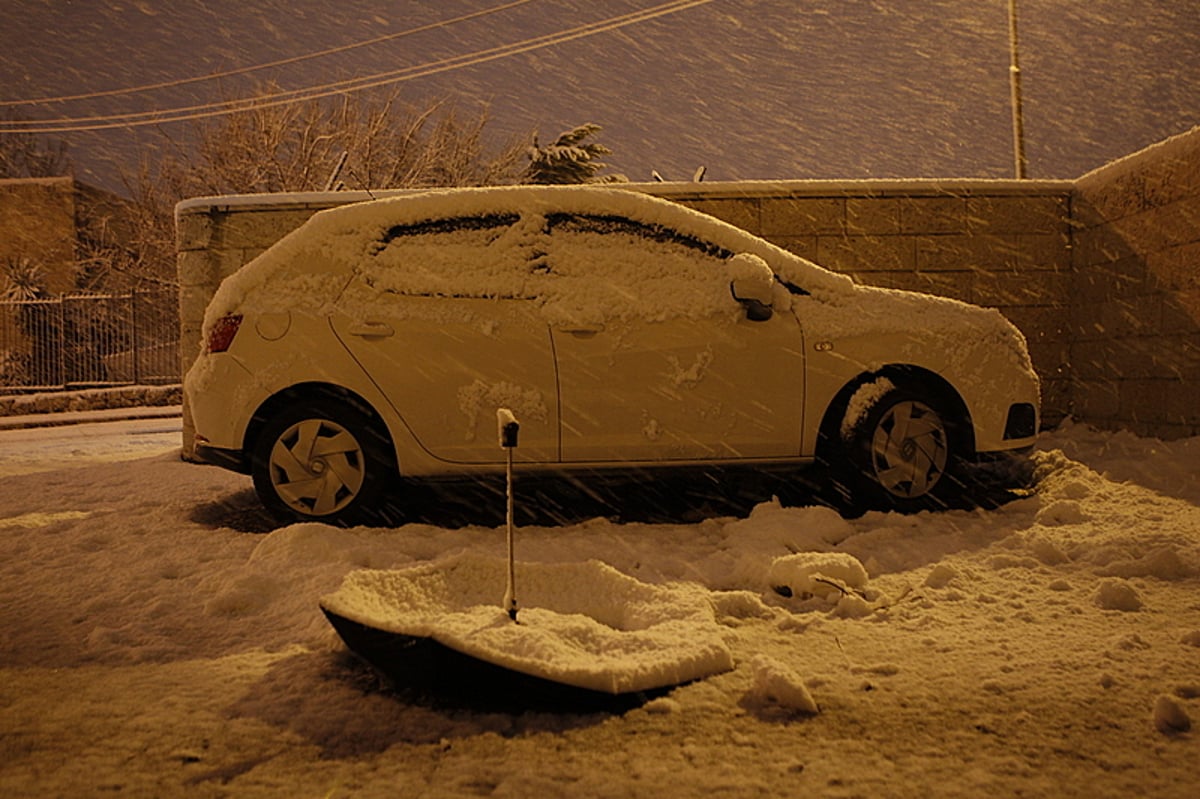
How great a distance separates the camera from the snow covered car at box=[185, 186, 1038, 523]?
456 cm

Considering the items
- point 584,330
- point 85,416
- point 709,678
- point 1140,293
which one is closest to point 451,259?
point 584,330

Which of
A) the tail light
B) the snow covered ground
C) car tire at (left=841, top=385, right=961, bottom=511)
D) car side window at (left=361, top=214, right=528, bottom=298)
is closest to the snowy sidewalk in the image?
the snow covered ground

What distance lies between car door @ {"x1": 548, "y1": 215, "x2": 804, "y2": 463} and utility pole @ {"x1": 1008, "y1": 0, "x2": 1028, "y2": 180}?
15124 millimetres

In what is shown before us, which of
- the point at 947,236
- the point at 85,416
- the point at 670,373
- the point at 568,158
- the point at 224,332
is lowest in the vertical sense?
the point at 85,416

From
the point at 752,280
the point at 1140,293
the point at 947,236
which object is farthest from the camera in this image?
the point at 947,236

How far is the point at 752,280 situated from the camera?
4504 mm

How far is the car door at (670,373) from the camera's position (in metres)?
4.62

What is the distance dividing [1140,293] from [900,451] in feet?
11.2

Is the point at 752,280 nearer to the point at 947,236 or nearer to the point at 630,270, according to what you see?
the point at 630,270

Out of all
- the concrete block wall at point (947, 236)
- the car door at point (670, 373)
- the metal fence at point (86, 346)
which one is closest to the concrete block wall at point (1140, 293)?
the concrete block wall at point (947, 236)

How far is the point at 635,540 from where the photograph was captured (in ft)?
14.4

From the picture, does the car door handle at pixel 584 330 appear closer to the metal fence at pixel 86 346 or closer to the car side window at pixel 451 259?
the car side window at pixel 451 259

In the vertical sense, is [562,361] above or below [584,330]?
below

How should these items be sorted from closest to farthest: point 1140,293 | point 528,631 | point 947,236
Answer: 1. point 528,631
2. point 1140,293
3. point 947,236
